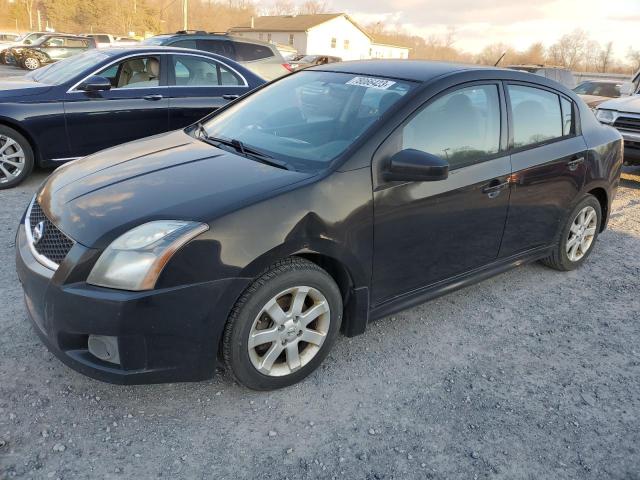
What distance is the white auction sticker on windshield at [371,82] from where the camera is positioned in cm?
323

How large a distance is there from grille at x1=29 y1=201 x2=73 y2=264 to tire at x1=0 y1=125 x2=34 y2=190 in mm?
3397

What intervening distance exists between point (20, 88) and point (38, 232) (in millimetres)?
3907

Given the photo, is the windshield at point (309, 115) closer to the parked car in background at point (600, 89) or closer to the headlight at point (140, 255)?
the headlight at point (140, 255)

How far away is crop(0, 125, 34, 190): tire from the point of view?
217 inches

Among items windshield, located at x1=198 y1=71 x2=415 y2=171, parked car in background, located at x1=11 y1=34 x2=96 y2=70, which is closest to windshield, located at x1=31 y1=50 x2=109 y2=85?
windshield, located at x1=198 y1=71 x2=415 y2=171

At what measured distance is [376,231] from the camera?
9.29 ft

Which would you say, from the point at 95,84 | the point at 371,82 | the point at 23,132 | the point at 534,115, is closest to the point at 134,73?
the point at 95,84

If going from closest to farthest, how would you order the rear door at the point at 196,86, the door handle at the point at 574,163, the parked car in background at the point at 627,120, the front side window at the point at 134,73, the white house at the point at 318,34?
the door handle at the point at 574,163
the front side window at the point at 134,73
the rear door at the point at 196,86
the parked car in background at the point at 627,120
the white house at the point at 318,34

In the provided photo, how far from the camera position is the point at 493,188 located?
11.1ft

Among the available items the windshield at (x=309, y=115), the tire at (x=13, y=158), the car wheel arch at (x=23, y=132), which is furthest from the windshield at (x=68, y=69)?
the windshield at (x=309, y=115)

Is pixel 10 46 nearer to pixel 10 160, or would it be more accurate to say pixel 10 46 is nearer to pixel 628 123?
pixel 10 160

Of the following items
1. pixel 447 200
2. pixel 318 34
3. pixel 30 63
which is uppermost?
pixel 318 34

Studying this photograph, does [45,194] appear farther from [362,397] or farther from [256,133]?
[362,397]

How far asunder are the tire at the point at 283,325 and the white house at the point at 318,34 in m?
58.8
